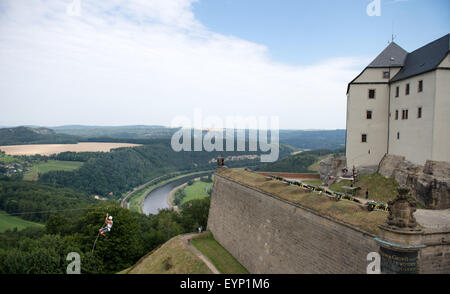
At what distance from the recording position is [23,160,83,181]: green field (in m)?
106

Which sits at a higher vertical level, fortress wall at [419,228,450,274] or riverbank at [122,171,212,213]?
fortress wall at [419,228,450,274]

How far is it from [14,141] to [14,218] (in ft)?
393

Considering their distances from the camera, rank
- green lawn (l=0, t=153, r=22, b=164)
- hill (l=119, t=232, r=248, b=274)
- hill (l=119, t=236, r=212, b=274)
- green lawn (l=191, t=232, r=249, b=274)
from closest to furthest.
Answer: green lawn (l=191, t=232, r=249, b=274) → hill (l=119, t=232, r=248, b=274) → hill (l=119, t=236, r=212, b=274) → green lawn (l=0, t=153, r=22, b=164)

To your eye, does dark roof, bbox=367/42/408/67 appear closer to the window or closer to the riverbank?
the window

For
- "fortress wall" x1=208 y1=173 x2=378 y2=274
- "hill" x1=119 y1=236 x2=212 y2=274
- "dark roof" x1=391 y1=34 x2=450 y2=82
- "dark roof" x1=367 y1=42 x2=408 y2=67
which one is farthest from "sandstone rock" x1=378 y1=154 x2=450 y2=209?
"hill" x1=119 y1=236 x2=212 y2=274

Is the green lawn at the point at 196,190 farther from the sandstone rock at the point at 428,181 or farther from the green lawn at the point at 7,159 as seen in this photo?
A: the sandstone rock at the point at 428,181

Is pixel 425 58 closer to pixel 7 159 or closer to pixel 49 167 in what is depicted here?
pixel 49 167

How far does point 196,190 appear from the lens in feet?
366

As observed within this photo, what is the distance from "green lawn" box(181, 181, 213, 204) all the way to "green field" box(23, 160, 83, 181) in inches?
1896

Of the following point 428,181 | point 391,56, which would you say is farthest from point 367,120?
point 428,181

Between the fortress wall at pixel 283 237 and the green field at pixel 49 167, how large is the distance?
103229 mm

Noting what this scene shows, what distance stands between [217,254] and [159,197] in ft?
276

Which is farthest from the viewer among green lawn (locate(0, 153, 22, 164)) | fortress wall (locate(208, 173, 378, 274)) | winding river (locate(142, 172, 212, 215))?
green lawn (locate(0, 153, 22, 164))
